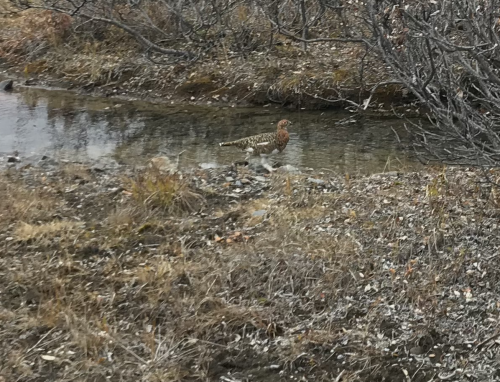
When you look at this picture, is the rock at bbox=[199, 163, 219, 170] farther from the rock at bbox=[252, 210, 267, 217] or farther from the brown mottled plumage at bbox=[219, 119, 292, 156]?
the rock at bbox=[252, 210, 267, 217]

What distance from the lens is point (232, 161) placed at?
8977 millimetres

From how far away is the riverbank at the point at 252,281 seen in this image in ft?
15.0

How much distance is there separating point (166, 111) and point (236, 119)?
4.59ft

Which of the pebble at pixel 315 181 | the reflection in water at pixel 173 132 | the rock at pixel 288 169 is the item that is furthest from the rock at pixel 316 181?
the reflection in water at pixel 173 132

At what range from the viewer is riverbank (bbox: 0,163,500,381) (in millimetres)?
4582

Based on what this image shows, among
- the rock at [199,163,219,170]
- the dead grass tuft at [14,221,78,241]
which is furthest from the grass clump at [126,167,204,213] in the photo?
the rock at [199,163,219,170]

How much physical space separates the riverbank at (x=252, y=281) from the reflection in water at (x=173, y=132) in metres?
1.86

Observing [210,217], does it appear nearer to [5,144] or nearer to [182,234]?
[182,234]

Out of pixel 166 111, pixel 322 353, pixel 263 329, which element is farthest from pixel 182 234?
pixel 166 111

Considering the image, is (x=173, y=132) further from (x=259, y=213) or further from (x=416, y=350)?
(x=416, y=350)

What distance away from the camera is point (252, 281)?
5.41 m

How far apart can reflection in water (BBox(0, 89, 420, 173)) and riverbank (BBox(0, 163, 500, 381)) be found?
186 centimetres

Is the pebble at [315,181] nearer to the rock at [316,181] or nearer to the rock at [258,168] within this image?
the rock at [316,181]

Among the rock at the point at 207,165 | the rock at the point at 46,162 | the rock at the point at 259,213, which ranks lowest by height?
the rock at the point at 46,162
